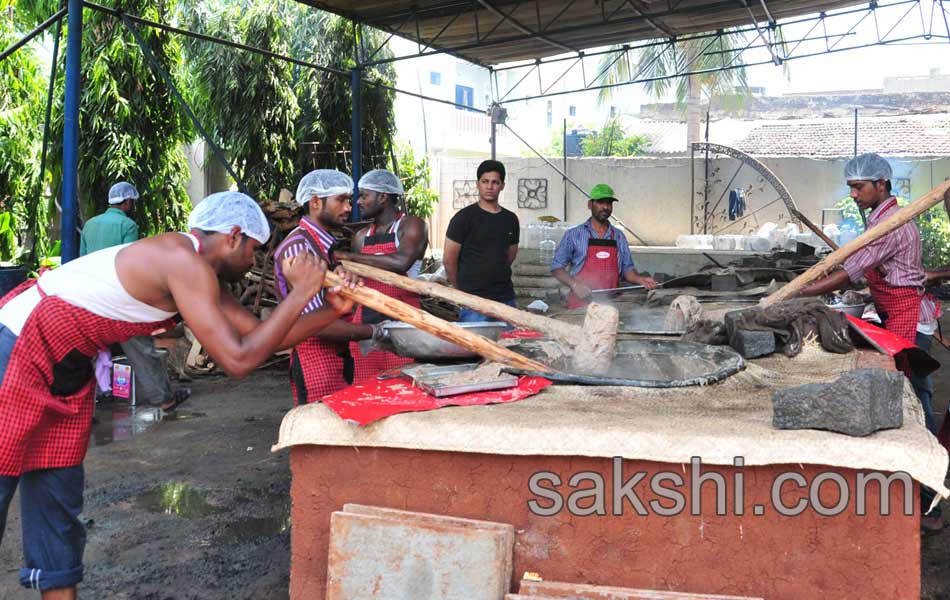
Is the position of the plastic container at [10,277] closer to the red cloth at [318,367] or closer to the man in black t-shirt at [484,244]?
the man in black t-shirt at [484,244]

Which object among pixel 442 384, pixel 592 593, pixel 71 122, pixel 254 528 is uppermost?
pixel 71 122

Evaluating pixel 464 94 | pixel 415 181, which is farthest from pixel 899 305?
pixel 464 94

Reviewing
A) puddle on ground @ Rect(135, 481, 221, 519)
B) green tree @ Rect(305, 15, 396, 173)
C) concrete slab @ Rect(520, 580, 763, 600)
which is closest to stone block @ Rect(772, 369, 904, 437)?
concrete slab @ Rect(520, 580, 763, 600)

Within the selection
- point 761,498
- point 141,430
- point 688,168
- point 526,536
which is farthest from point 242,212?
point 688,168

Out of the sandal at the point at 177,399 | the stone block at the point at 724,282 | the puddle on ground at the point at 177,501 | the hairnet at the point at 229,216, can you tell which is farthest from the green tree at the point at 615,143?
the hairnet at the point at 229,216

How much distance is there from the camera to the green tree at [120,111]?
923 centimetres

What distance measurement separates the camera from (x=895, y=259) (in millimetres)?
3982

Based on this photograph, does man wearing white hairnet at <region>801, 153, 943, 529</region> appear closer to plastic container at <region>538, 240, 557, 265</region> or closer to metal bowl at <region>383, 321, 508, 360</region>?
metal bowl at <region>383, 321, 508, 360</region>

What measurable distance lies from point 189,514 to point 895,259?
363 centimetres

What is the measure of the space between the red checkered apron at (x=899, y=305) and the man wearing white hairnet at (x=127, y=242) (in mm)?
4619

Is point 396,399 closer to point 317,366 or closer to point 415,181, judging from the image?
point 317,366

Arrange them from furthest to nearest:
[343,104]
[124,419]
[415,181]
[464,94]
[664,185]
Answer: [464,94], [664,185], [415,181], [343,104], [124,419]

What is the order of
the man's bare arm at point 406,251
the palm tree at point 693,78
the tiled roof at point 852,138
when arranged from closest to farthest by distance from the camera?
1. the man's bare arm at point 406,251
2. the tiled roof at point 852,138
3. the palm tree at point 693,78

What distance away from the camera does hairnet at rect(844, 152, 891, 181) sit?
4.10 m
